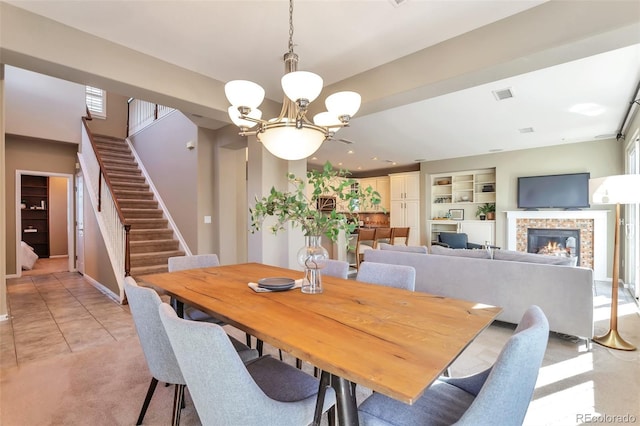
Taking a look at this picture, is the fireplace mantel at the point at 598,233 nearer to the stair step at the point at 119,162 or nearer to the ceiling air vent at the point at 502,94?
the ceiling air vent at the point at 502,94

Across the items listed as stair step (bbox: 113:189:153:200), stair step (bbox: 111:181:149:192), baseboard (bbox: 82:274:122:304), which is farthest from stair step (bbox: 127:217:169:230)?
baseboard (bbox: 82:274:122:304)

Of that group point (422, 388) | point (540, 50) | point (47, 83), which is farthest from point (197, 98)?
point (47, 83)

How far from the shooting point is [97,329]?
310cm

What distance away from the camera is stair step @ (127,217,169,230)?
17.6ft

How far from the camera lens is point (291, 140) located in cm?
204

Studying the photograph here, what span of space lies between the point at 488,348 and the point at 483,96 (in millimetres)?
2887

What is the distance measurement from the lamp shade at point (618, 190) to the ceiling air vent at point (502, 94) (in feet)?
4.46

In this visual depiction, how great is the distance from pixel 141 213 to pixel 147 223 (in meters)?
0.29

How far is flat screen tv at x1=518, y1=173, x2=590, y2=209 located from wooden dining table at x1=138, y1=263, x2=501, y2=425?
239 inches

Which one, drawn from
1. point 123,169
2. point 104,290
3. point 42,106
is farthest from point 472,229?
point 42,106

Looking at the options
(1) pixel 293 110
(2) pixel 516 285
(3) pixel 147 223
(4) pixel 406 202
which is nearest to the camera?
(1) pixel 293 110

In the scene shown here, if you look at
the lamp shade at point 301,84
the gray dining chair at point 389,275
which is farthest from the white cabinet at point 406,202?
the lamp shade at point 301,84

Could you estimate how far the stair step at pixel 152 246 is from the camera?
195 inches

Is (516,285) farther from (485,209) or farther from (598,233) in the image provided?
(485,209)
